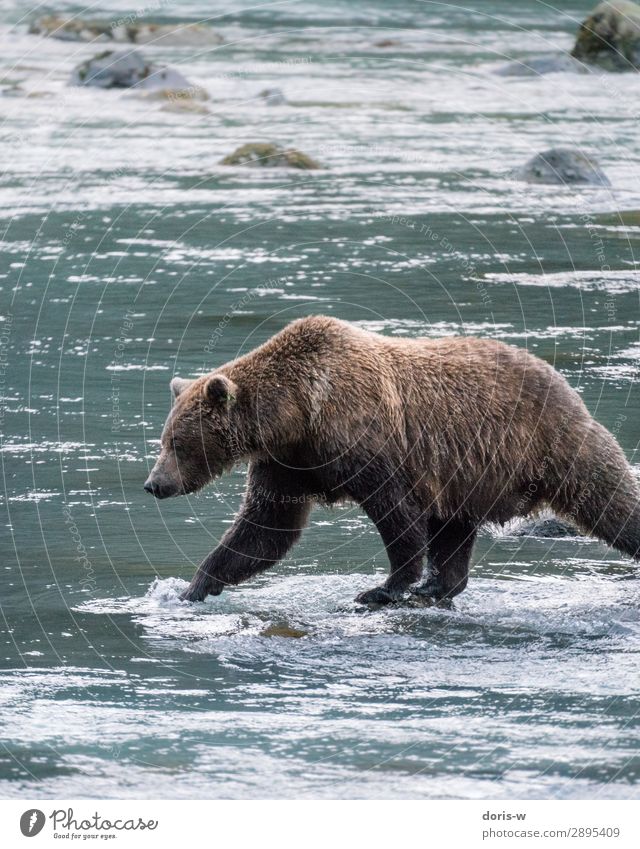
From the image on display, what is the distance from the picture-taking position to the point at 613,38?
93.6 ft

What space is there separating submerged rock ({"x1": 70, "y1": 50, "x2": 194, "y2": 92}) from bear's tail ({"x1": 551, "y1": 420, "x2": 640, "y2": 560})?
66.0ft

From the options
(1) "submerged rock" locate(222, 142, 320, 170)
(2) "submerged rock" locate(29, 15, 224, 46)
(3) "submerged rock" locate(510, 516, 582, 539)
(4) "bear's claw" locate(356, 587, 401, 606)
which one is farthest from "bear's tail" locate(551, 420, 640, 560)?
(2) "submerged rock" locate(29, 15, 224, 46)

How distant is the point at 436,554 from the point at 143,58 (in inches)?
906

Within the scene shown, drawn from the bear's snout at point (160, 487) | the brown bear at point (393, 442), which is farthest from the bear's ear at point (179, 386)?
the bear's snout at point (160, 487)

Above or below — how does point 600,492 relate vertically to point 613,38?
above

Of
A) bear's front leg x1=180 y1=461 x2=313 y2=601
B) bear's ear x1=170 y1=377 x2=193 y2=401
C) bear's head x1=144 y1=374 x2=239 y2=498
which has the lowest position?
bear's front leg x1=180 y1=461 x2=313 y2=601

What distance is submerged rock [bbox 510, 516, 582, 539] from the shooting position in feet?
31.1

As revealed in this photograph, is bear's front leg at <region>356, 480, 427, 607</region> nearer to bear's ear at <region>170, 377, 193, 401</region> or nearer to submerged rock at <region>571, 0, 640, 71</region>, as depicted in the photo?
bear's ear at <region>170, 377, 193, 401</region>

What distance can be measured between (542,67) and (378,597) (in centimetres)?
2255

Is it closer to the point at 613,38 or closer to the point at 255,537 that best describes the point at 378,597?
the point at 255,537

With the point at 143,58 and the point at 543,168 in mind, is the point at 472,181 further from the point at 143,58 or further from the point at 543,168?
the point at 143,58

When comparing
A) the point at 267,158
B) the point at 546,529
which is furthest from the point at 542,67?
the point at 546,529

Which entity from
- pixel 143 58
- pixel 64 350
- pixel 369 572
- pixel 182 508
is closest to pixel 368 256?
pixel 64 350

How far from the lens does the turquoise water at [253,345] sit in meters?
6.61
